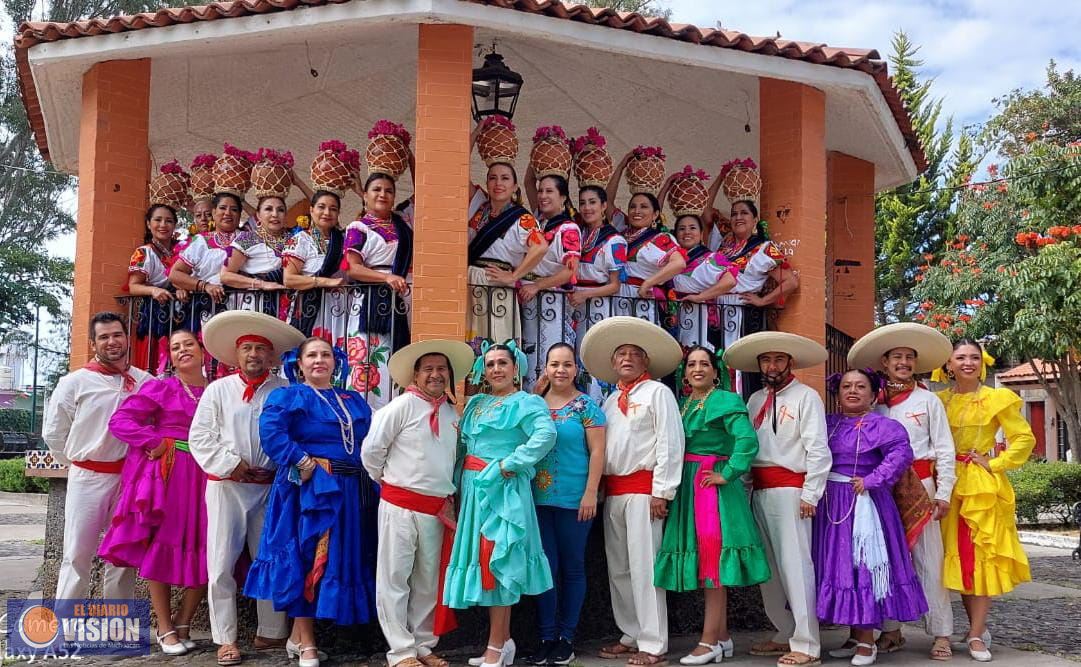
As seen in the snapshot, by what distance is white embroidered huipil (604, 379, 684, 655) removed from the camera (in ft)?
19.0

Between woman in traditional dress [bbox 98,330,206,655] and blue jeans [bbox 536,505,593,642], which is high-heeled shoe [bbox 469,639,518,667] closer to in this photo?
blue jeans [bbox 536,505,593,642]

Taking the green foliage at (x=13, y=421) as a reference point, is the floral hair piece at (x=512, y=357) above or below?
above

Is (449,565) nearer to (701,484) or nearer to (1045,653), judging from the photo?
(701,484)

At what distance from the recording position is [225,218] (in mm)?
7332

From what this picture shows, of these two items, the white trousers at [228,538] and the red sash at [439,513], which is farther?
the white trousers at [228,538]

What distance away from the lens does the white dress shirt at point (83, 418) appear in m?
6.06

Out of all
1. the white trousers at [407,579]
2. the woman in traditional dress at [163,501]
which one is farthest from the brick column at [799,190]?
the woman in traditional dress at [163,501]

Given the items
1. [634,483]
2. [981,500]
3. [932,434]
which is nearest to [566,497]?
[634,483]

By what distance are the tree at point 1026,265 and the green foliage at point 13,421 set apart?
1295 inches

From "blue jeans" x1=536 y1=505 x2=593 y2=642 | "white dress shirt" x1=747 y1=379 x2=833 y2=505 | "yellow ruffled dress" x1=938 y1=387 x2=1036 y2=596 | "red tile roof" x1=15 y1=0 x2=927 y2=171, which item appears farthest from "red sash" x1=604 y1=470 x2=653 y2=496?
"red tile roof" x1=15 y1=0 x2=927 y2=171

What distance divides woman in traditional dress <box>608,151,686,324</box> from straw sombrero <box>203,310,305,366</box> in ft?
7.90

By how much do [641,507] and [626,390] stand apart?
72 centimetres

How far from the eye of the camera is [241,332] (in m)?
6.11

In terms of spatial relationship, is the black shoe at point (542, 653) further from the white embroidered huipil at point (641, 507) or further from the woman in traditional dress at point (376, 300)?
the woman in traditional dress at point (376, 300)
